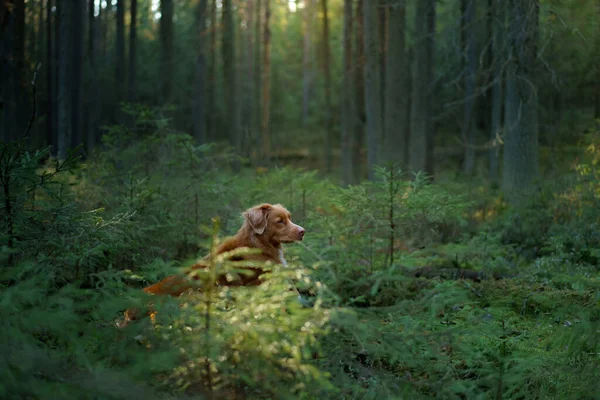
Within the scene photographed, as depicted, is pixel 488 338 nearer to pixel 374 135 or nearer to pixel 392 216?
pixel 392 216

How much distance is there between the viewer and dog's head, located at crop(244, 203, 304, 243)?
6.57m

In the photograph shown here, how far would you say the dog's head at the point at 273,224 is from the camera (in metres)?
6.57

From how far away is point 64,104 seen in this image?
16.5m

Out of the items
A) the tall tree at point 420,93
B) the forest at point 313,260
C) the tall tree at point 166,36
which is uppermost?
the tall tree at point 166,36

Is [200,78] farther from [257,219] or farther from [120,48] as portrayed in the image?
[257,219]

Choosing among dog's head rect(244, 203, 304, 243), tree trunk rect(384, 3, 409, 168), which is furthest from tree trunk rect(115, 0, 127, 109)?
dog's head rect(244, 203, 304, 243)


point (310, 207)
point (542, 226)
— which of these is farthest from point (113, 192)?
point (542, 226)

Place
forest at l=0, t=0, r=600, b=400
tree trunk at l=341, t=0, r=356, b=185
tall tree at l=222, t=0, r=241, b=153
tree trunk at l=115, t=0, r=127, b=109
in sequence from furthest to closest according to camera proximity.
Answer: tall tree at l=222, t=0, r=241, b=153 → tree trunk at l=115, t=0, r=127, b=109 → tree trunk at l=341, t=0, r=356, b=185 → forest at l=0, t=0, r=600, b=400

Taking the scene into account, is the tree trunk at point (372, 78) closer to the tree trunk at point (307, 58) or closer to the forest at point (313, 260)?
the forest at point (313, 260)

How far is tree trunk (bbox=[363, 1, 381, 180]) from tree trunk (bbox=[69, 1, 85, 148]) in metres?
9.60

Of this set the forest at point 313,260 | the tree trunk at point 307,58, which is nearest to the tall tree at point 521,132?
the forest at point 313,260

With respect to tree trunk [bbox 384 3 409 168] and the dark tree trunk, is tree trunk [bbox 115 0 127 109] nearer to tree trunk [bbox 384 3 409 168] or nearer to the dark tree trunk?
the dark tree trunk

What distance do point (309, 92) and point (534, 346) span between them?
57.6 meters

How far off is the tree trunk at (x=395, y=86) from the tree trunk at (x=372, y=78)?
32.0 inches
